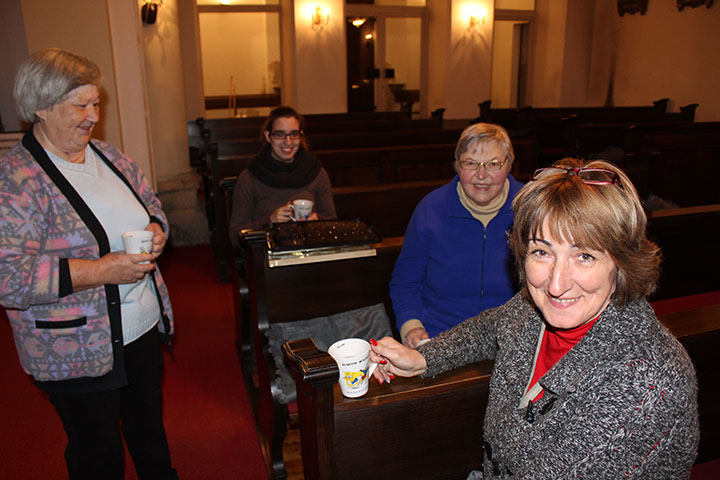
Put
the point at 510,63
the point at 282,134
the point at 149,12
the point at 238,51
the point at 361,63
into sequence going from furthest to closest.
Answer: the point at 510,63, the point at 361,63, the point at 238,51, the point at 149,12, the point at 282,134

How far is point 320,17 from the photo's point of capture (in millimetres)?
9391

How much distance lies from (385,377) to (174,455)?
59.5 inches

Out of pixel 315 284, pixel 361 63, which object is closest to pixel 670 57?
pixel 361 63

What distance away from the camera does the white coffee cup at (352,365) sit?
4.08ft

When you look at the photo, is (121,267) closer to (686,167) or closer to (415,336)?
(415,336)

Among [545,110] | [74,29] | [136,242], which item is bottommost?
[136,242]

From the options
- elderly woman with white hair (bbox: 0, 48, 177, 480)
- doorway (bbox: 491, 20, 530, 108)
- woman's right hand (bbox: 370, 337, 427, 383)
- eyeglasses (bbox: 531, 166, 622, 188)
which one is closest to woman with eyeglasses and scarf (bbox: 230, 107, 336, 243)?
elderly woman with white hair (bbox: 0, 48, 177, 480)

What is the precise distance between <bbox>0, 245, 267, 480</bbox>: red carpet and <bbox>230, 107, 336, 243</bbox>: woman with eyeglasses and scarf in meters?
0.94

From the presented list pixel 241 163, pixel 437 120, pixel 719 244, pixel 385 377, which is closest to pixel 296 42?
pixel 437 120

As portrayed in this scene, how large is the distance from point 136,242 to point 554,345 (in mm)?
1182

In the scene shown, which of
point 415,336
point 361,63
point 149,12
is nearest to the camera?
point 415,336

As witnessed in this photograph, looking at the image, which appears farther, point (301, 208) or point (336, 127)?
point (336, 127)

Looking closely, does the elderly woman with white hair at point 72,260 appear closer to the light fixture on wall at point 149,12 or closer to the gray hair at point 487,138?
the gray hair at point 487,138

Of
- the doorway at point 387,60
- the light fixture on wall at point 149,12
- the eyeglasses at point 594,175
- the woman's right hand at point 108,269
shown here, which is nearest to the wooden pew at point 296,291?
the woman's right hand at point 108,269
